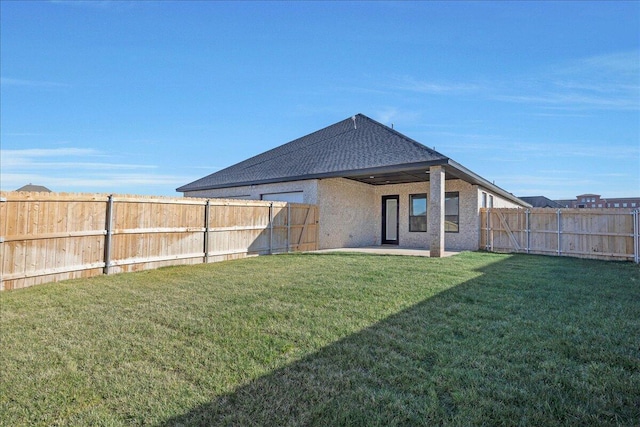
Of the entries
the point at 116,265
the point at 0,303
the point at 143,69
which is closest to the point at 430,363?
the point at 0,303

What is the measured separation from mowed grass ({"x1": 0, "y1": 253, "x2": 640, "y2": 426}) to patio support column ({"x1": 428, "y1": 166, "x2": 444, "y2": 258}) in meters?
4.45

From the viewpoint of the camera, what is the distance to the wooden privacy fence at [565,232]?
33.3 feet

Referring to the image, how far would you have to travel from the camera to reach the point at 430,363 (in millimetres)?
2775

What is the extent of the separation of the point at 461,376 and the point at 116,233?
770 cm

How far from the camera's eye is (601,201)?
31547mm

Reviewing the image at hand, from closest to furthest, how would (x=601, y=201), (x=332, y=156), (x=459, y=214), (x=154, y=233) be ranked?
(x=154, y=233) → (x=459, y=214) → (x=332, y=156) → (x=601, y=201)

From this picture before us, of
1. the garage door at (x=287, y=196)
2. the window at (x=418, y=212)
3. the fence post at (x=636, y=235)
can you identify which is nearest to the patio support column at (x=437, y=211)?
the window at (x=418, y=212)

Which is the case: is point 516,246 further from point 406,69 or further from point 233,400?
point 233,400

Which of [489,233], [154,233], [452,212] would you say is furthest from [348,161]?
[154,233]

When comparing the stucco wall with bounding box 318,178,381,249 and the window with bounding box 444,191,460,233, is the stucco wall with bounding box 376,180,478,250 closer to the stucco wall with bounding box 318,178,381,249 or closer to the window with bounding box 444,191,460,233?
the window with bounding box 444,191,460,233

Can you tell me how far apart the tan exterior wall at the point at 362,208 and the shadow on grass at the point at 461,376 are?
29.9ft

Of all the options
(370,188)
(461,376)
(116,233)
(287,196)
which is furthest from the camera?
(370,188)

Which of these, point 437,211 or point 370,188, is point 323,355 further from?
point 370,188

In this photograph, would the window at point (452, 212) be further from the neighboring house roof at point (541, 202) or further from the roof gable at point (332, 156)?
the neighboring house roof at point (541, 202)
